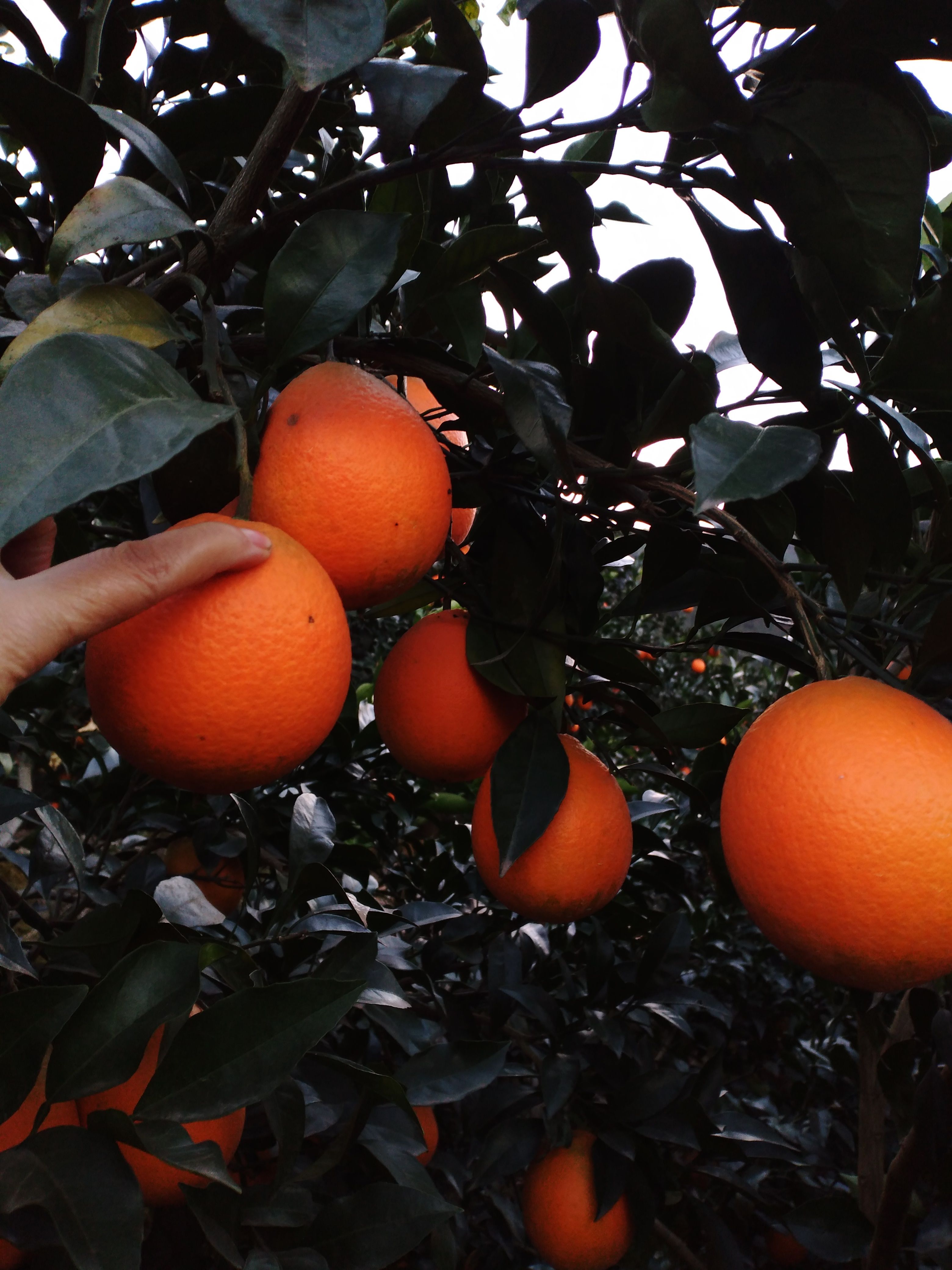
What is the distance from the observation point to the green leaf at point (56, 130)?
26.2 inches

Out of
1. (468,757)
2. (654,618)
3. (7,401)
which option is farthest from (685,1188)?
(654,618)

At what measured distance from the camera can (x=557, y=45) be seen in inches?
26.1

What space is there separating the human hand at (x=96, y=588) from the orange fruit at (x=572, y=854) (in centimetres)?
45

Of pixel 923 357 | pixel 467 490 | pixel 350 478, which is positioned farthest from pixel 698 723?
pixel 350 478

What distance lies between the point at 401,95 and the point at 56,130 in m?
0.29

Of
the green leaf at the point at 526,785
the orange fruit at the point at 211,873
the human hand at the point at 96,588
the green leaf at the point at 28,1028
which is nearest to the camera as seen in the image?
the human hand at the point at 96,588

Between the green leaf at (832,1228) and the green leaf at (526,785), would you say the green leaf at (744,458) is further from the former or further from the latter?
the green leaf at (832,1228)

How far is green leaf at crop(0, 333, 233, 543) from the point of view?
405 millimetres

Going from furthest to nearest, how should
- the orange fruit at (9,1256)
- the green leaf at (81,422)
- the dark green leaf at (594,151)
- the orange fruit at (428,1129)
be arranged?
the orange fruit at (428,1129), the dark green leaf at (594,151), the orange fruit at (9,1256), the green leaf at (81,422)

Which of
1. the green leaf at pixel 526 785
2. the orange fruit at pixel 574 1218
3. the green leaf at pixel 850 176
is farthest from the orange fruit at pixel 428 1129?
the green leaf at pixel 850 176

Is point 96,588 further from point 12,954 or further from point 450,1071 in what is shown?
point 450,1071

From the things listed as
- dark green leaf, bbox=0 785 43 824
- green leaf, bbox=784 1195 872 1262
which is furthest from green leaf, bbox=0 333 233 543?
green leaf, bbox=784 1195 872 1262

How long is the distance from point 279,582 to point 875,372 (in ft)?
1.76

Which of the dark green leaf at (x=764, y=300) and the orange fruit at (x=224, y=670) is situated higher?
the dark green leaf at (x=764, y=300)
